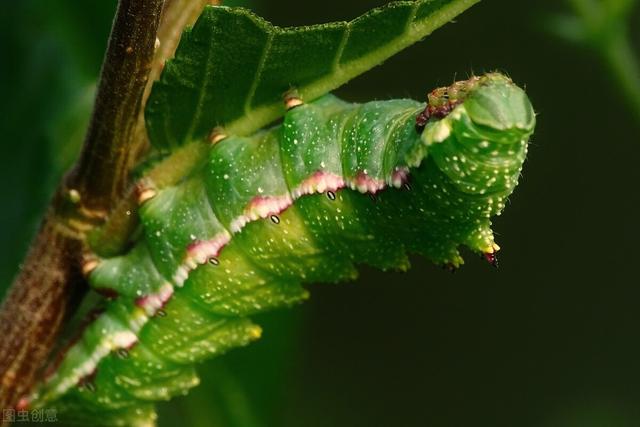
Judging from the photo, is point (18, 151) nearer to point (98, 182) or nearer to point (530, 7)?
point (98, 182)

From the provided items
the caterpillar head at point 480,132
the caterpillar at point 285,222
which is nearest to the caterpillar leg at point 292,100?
the caterpillar at point 285,222

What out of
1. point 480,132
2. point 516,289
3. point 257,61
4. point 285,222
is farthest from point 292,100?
point 516,289

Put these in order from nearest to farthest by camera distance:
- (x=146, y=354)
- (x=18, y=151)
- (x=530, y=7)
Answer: (x=146, y=354)
(x=18, y=151)
(x=530, y=7)

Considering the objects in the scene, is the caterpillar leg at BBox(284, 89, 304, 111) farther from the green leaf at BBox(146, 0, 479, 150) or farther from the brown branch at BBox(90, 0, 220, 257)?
the brown branch at BBox(90, 0, 220, 257)

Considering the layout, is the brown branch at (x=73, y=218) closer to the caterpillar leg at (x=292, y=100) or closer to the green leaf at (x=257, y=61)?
the green leaf at (x=257, y=61)

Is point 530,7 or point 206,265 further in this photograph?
point 530,7

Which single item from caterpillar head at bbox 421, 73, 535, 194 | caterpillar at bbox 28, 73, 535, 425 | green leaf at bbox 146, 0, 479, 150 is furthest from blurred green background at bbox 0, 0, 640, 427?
caterpillar head at bbox 421, 73, 535, 194

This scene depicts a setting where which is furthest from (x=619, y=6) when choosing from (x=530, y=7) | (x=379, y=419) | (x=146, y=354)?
(x=530, y=7)
